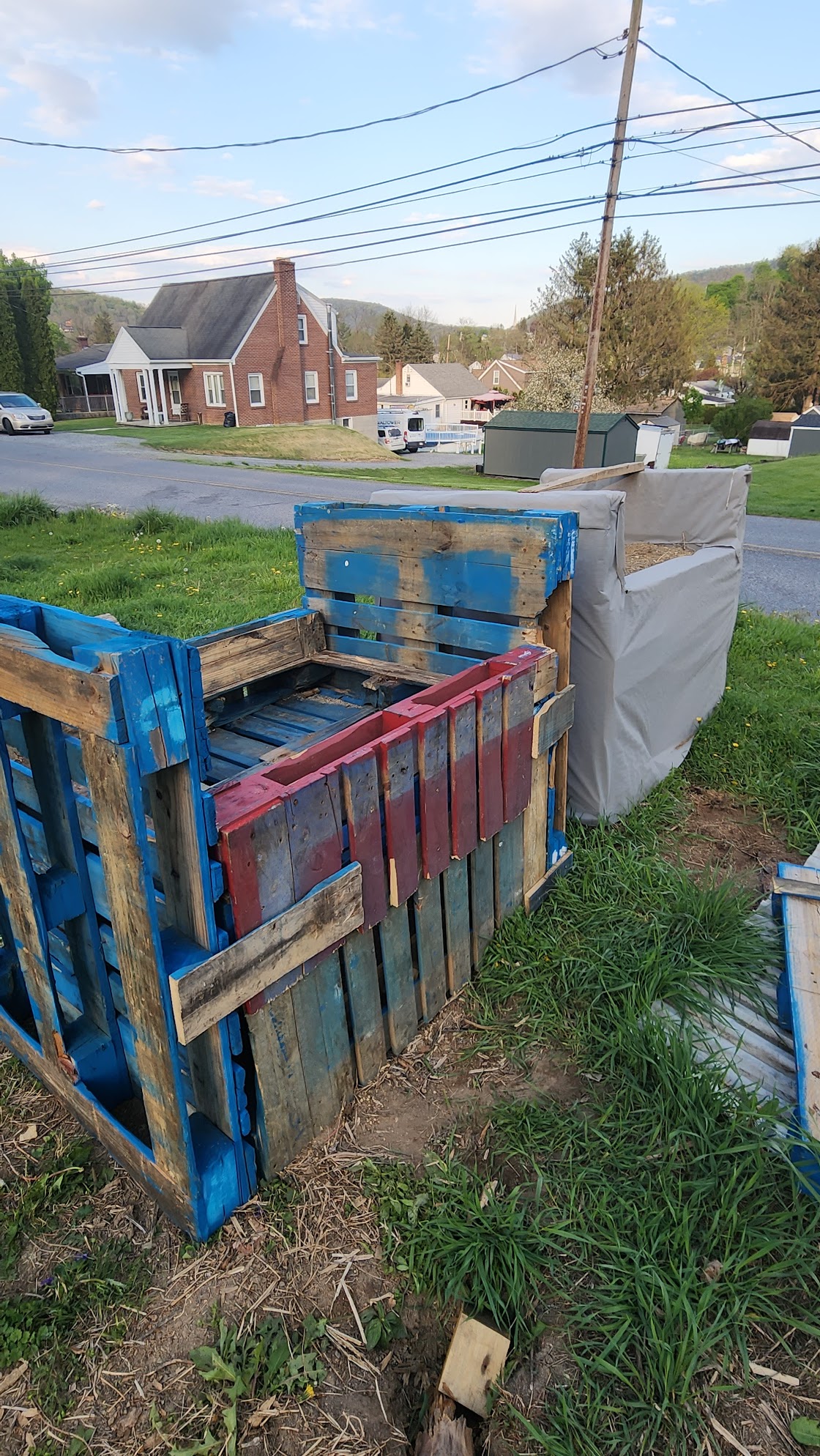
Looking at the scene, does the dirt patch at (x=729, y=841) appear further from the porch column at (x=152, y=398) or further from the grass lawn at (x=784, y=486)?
the porch column at (x=152, y=398)

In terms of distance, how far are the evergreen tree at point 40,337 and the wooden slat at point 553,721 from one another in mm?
45838

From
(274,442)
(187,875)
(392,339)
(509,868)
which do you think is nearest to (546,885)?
(509,868)

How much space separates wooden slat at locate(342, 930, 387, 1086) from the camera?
230 cm

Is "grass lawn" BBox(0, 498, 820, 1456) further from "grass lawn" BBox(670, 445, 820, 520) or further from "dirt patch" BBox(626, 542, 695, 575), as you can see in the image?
"grass lawn" BBox(670, 445, 820, 520)

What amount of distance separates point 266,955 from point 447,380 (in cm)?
7552

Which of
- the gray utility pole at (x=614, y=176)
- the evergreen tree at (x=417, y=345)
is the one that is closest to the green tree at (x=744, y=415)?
the gray utility pole at (x=614, y=176)

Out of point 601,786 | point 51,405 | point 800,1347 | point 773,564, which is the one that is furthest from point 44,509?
point 51,405

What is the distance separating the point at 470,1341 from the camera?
6.00ft

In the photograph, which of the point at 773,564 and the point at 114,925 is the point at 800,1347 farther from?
the point at 773,564

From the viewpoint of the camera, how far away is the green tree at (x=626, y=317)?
120 ft

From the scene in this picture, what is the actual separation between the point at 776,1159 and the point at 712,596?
334cm

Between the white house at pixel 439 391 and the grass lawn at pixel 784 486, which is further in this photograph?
the white house at pixel 439 391

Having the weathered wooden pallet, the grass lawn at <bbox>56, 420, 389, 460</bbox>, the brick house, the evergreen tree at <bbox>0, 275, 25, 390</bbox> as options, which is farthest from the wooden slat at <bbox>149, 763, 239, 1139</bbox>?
the evergreen tree at <bbox>0, 275, 25, 390</bbox>

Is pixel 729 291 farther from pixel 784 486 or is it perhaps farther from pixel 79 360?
pixel 784 486
